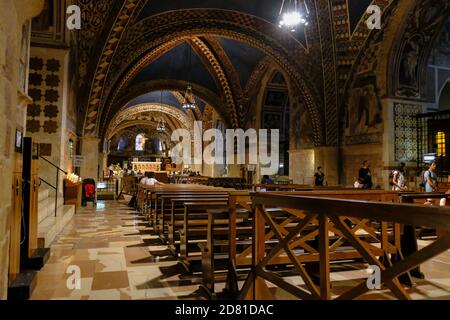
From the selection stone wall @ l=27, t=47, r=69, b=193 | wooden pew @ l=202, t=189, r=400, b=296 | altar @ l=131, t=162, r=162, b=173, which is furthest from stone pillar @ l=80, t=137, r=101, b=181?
altar @ l=131, t=162, r=162, b=173

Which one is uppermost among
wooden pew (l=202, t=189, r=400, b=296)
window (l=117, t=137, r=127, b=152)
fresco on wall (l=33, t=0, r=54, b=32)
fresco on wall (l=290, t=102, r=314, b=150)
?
fresco on wall (l=33, t=0, r=54, b=32)

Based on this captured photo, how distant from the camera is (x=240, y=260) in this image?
3.30 metres

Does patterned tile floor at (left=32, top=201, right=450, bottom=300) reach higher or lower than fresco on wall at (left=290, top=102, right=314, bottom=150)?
lower

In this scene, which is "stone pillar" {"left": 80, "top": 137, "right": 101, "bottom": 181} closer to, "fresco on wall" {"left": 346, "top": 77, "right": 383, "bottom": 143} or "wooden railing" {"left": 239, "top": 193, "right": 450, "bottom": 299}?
"fresco on wall" {"left": 346, "top": 77, "right": 383, "bottom": 143}

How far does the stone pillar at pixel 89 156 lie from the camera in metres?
11.7

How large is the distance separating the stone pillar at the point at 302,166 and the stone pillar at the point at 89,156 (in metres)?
8.22

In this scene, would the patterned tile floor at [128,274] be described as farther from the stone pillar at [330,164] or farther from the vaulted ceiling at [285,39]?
the stone pillar at [330,164]

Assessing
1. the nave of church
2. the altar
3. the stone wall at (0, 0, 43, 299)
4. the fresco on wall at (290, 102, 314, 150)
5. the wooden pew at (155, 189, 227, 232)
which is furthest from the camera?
the altar

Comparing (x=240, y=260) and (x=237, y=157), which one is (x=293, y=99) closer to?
(x=237, y=157)

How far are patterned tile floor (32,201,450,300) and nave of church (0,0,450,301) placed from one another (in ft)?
0.10

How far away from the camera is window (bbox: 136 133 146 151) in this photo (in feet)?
137

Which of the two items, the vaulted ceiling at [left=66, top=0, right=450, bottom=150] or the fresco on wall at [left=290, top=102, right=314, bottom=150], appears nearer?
the vaulted ceiling at [left=66, top=0, right=450, bottom=150]

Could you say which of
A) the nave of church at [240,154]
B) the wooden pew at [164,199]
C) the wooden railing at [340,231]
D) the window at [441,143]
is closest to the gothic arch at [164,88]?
A: the nave of church at [240,154]
